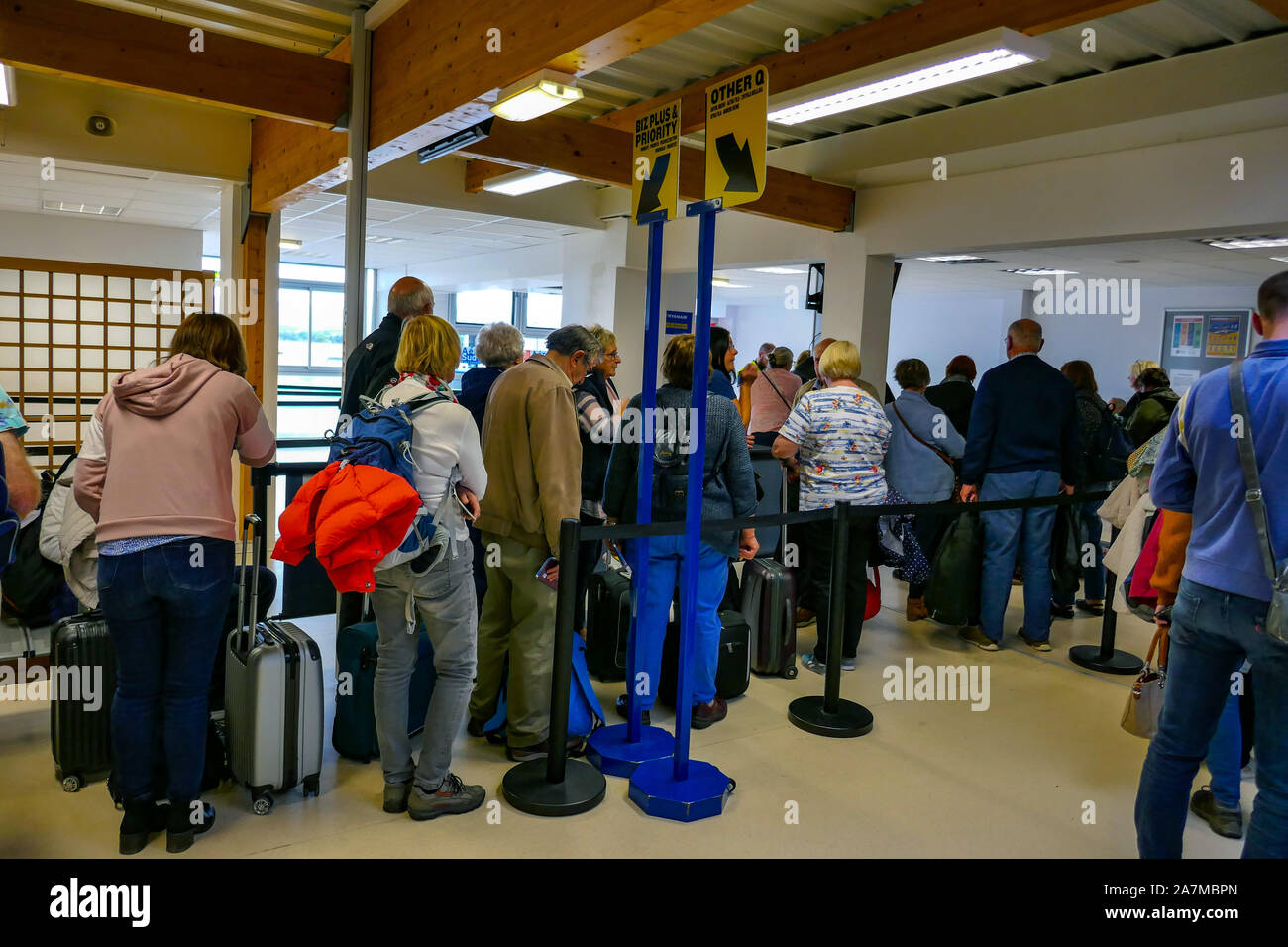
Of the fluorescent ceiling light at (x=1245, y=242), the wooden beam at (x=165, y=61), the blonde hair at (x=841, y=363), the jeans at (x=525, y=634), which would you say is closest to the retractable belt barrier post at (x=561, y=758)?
the jeans at (x=525, y=634)

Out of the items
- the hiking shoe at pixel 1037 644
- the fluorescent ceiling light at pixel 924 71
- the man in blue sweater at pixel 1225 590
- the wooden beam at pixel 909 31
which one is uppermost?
the wooden beam at pixel 909 31

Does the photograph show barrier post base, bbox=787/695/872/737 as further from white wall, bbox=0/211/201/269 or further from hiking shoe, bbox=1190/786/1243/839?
white wall, bbox=0/211/201/269

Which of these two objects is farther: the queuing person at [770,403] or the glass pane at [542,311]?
the glass pane at [542,311]

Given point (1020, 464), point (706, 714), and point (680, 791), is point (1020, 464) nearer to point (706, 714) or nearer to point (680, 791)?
point (706, 714)

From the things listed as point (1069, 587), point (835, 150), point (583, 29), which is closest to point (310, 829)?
point (583, 29)

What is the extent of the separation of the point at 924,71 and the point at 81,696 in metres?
4.52

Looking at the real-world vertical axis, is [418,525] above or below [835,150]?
below

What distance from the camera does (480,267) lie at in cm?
1321

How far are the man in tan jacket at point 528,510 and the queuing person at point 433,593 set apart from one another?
0.37m

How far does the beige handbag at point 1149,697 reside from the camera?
105 inches

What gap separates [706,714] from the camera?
11.4ft

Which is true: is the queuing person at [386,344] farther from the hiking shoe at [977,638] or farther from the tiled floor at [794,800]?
the hiking shoe at [977,638]

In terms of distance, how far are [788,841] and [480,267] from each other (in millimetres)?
11718
